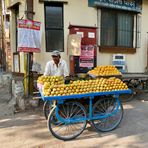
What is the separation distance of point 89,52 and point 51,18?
5.31 ft

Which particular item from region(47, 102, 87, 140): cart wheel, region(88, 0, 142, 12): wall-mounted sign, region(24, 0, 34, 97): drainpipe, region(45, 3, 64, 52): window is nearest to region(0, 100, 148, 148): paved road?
region(47, 102, 87, 140): cart wheel

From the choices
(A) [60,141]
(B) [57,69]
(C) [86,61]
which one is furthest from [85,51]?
(A) [60,141]

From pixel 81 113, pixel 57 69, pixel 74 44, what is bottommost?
pixel 81 113

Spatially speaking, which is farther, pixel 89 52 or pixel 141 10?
pixel 141 10

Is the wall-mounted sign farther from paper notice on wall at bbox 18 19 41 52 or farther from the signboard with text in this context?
paper notice on wall at bbox 18 19 41 52

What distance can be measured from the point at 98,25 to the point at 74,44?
1.37 metres

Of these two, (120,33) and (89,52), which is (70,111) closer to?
(89,52)

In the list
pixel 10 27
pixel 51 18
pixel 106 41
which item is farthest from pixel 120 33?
pixel 10 27

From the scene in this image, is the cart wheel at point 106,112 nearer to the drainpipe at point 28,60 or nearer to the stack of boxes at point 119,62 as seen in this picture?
the drainpipe at point 28,60

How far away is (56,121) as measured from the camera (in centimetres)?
475

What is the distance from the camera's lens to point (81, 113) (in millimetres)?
4766

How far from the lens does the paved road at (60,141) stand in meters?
4.30

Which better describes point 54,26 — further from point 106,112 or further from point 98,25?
point 106,112

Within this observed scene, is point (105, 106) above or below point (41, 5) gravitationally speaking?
below
